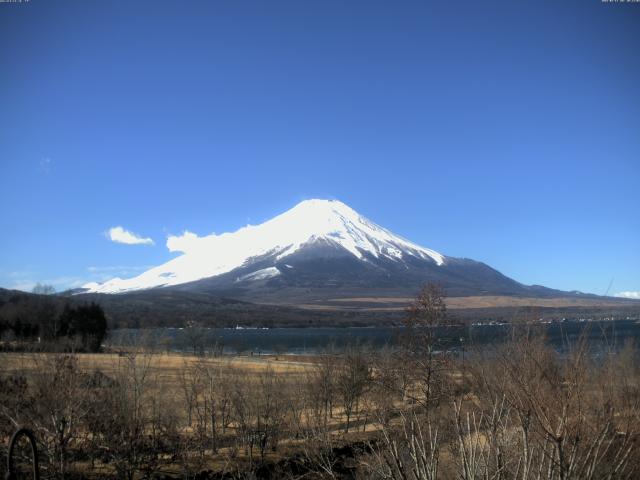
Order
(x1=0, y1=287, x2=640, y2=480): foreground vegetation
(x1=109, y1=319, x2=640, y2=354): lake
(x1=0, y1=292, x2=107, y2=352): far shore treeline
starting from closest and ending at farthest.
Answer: (x1=0, y1=287, x2=640, y2=480): foreground vegetation → (x1=109, y1=319, x2=640, y2=354): lake → (x1=0, y1=292, x2=107, y2=352): far shore treeline

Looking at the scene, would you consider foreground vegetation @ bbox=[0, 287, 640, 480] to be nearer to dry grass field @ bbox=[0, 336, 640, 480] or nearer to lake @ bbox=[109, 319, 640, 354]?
dry grass field @ bbox=[0, 336, 640, 480]

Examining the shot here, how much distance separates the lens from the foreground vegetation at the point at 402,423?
634 cm

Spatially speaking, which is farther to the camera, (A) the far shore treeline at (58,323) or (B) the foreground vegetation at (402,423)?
(A) the far shore treeline at (58,323)

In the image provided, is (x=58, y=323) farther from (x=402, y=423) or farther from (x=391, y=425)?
A: (x=402, y=423)

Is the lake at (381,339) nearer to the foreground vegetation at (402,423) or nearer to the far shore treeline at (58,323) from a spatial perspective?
the foreground vegetation at (402,423)

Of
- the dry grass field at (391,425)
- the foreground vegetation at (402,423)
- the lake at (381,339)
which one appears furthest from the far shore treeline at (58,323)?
the dry grass field at (391,425)

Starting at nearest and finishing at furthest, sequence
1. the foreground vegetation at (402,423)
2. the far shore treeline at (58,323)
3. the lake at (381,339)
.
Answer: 1. the foreground vegetation at (402,423)
2. the lake at (381,339)
3. the far shore treeline at (58,323)

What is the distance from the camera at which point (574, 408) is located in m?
6.52

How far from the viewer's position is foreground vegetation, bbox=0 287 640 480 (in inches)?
249

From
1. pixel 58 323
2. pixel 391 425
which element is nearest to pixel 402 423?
pixel 391 425

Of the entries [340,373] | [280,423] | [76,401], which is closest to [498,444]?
[76,401]

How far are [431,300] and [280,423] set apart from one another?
9080 mm

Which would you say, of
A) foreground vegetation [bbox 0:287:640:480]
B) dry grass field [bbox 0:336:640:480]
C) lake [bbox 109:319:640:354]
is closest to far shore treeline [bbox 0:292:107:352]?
lake [bbox 109:319:640:354]

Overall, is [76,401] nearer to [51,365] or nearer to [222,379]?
[51,365]
